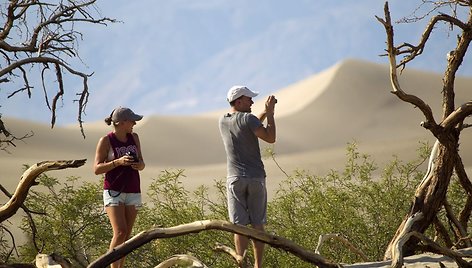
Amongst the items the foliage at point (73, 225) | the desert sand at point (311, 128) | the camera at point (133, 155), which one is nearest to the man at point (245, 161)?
the camera at point (133, 155)

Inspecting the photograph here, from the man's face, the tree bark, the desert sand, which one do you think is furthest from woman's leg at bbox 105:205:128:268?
the desert sand

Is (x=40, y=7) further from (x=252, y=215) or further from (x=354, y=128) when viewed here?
(x=354, y=128)

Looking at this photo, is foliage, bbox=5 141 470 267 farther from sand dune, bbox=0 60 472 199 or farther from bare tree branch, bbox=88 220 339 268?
sand dune, bbox=0 60 472 199

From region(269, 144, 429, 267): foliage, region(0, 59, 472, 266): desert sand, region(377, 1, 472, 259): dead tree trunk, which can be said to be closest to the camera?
region(377, 1, 472, 259): dead tree trunk

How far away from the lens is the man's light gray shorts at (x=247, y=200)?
634 centimetres

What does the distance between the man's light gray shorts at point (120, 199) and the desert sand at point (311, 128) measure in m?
61.9

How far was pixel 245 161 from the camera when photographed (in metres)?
6.32

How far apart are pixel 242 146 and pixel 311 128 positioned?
8296cm

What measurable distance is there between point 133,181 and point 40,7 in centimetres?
265

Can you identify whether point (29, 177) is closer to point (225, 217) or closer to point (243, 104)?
point (243, 104)

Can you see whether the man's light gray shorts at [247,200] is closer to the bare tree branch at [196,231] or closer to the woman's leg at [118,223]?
the woman's leg at [118,223]

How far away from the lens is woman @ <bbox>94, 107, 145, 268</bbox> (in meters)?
6.29

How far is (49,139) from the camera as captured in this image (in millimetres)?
77500

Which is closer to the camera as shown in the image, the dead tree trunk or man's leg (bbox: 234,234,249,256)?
man's leg (bbox: 234,234,249,256)
